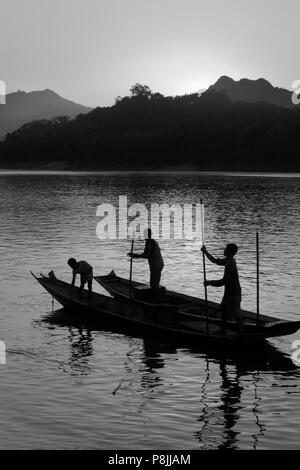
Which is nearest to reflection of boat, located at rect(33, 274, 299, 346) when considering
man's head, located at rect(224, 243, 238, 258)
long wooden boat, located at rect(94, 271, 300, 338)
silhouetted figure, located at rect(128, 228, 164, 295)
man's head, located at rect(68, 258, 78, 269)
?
long wooden boat, located at rect(94, 271, 300, 338)

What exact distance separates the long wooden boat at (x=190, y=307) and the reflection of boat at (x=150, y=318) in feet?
0.12

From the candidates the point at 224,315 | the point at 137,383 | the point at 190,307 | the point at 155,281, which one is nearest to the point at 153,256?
the point at 155,281

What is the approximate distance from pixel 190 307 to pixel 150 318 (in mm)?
1795

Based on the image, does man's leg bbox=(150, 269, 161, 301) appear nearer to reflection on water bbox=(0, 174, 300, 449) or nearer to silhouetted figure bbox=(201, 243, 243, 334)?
reflection on water bbox=(0, 174, 300, 449)

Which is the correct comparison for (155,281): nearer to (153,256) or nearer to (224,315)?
(153,256)

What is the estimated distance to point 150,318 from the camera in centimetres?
2500

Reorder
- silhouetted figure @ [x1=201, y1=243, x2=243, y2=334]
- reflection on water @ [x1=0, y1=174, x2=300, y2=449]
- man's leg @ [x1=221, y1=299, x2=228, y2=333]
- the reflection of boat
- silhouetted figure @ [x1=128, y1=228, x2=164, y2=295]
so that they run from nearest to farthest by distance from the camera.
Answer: reflection on water @ [x1=0, y1=174, x2=300, y2=449] → silhouetted figure @ [x1=201, y1=243, x2=243, y2=334] → man's leg @ [x1=221, y1=299, x2=228, y2=333] → the reflection of boat → silhouetted figure @ [x1=128, y1=228, x2=164, y2=295]

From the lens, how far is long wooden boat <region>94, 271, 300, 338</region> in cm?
2212

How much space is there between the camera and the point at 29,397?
1839cm

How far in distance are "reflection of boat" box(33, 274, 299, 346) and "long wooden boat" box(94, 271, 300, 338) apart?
4 cm

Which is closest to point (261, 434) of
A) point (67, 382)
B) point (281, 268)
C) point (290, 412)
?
point (290, 412)

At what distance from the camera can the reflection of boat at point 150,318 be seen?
2259cm
